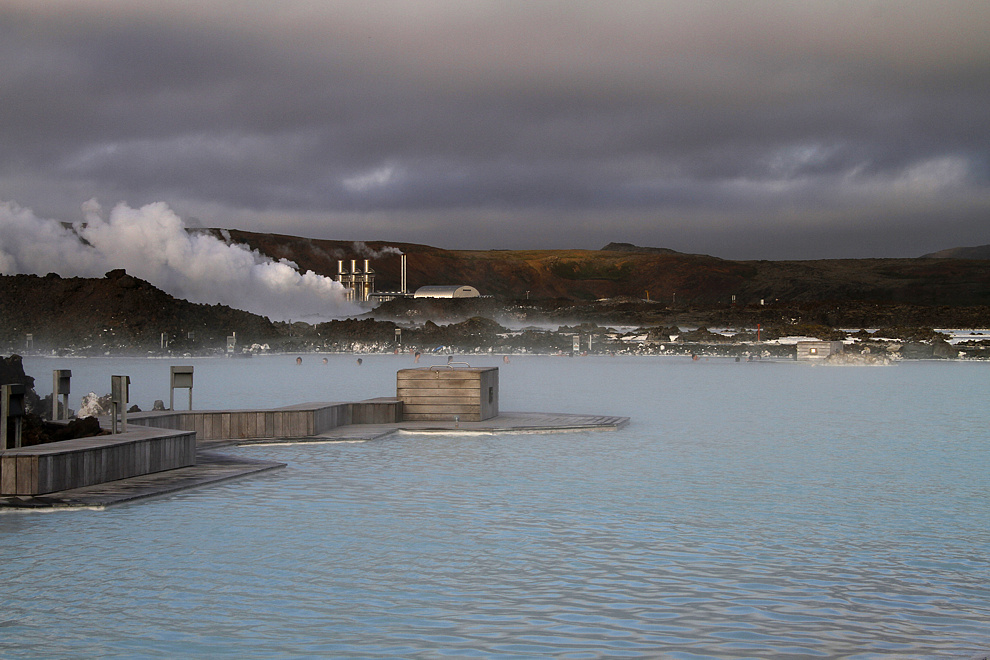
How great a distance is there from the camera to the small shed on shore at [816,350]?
42969mm

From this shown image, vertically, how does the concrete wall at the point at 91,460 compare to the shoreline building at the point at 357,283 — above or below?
below

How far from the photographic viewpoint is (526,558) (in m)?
5.68

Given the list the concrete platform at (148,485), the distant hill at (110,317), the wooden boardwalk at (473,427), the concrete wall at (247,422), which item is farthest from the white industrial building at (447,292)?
the concrete platform at (148,485)

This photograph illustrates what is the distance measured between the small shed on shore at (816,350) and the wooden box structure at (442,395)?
33037 mm

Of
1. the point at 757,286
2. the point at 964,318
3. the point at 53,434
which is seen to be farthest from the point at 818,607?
the point at 757,286

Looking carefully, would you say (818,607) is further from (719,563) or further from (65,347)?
(65,347)

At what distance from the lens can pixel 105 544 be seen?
5.78 metres

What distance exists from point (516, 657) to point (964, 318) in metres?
80.2

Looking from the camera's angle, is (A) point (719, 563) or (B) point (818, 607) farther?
(A) point (719, 563)

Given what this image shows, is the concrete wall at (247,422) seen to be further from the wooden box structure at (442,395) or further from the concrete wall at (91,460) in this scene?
the concrete wall at (91,460)

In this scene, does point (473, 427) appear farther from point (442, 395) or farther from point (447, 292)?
point (447, 292)

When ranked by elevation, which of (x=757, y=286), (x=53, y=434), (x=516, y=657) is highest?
(x=757, y=286)

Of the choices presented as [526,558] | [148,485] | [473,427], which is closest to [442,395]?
[473,427]

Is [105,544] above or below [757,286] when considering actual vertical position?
below
